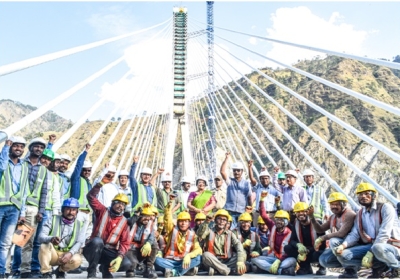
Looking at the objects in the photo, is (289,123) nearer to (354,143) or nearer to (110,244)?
(354,143)

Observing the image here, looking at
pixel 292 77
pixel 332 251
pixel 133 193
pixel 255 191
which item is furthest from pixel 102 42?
pixel 292 77

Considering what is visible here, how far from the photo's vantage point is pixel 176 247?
491 centimetres

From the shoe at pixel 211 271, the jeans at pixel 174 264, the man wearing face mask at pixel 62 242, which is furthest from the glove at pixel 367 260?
the man wearing face mask at pixel 62 242

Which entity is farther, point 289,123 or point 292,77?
point 292,77

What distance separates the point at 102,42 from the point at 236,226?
378 cm

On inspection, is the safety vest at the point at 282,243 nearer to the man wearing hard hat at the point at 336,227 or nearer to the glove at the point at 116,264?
the man wearing hard hat at the point at 336,227

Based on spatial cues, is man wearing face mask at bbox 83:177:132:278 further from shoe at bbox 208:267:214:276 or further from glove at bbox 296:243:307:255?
glove at bbox 296:243:307:255

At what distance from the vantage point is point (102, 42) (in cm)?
718

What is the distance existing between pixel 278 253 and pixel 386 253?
4.51 feet

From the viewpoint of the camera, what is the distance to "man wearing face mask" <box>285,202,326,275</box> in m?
4.84

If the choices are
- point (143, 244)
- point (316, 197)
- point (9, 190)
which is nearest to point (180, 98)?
point (316, 197)

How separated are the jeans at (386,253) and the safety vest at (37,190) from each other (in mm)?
3330

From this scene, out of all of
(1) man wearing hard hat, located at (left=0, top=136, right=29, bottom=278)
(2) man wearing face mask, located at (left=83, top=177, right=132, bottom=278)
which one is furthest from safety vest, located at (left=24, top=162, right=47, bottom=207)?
(2) man wearing face mask, located at (left=83, top=177, right=132, bottom=278)

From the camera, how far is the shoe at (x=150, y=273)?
180 inches
